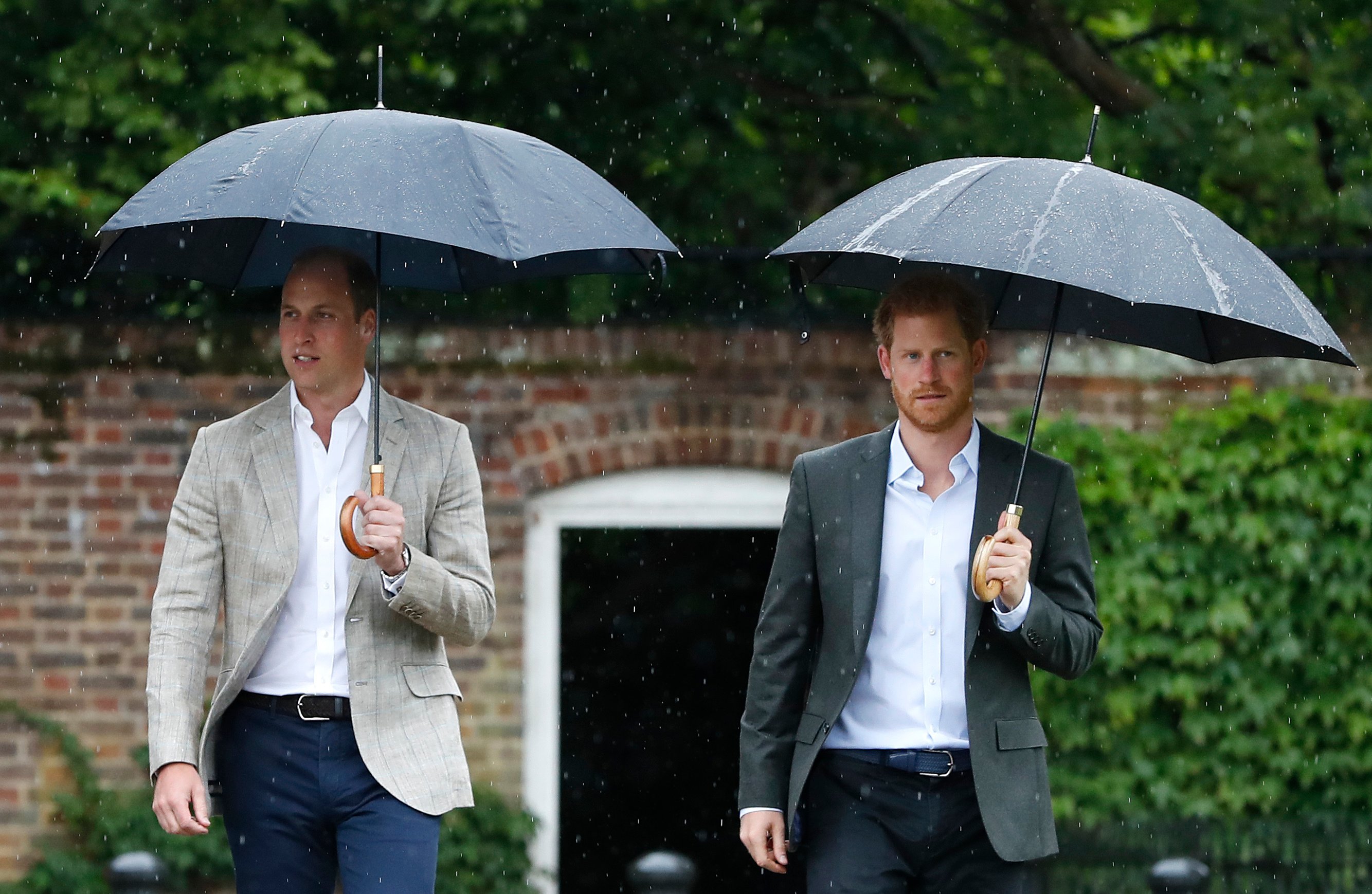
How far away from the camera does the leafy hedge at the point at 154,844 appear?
6.48m

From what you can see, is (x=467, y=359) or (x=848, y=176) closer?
(x=467, y=359)

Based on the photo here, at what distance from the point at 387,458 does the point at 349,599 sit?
0.32 meters

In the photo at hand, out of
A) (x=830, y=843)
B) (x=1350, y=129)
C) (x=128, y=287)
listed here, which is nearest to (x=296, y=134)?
(x=830, y=843)

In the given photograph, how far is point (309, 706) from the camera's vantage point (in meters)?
3.48

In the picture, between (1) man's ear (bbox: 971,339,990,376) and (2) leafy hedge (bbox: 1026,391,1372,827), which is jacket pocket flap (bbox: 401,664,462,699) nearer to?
(1) man's ear (bbox: 971,339,990,376)

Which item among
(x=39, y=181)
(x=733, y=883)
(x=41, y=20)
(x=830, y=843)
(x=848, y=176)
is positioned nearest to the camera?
(x=830, y=843)

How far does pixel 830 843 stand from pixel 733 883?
5.77 metres

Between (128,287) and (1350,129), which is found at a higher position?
(1350,129)

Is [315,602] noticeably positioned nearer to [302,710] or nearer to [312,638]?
[312,638]

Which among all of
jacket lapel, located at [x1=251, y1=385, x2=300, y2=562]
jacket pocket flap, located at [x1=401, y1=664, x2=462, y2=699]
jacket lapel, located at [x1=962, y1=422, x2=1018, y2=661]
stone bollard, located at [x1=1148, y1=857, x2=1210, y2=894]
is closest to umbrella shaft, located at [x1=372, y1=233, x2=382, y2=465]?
jacket lapel, located at [x1=251, y1=385, x2=300, y2=562]

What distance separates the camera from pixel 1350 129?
7242 millimetres

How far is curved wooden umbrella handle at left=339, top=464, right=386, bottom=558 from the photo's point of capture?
3385mm

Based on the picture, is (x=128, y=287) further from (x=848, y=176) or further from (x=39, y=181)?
(x=848, y=176)

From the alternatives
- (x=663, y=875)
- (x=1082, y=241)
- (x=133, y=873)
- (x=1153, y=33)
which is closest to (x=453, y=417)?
(x=133, y=873)
